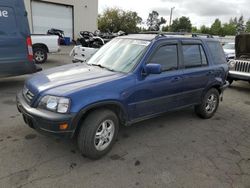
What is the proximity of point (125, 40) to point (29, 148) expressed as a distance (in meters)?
2.47

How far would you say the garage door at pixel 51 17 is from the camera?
20.6 m

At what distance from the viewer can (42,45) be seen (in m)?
11.2

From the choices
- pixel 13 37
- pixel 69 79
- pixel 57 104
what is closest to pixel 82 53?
pixel 13 37

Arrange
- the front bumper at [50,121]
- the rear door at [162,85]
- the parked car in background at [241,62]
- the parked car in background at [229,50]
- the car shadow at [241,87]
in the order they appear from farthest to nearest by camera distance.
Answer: the parked car in background at [229,50] < the car shadow at [241,87] < the parked car in background at [241,62] < the rear door at [162,85] < the front bumper at [50,121]

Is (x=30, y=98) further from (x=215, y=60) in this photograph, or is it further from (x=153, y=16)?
(x=153, y=16)

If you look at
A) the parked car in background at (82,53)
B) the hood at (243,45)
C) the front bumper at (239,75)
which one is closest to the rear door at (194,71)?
the front bumper at (239,75)

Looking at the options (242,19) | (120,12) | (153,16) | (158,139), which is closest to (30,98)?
(158,139)

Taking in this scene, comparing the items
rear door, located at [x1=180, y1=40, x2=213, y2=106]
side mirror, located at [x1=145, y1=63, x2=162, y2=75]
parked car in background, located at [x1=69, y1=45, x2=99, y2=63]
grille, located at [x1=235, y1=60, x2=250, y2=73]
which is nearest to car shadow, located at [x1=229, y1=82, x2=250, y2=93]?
grille, located at [x1=235, y1=60, x2=250, y2=73]

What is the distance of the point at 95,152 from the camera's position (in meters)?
3.26

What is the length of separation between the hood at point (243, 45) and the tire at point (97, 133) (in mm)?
7210

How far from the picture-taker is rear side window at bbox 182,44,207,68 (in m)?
4.39

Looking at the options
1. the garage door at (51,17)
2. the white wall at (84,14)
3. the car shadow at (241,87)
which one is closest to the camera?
the car shadow at (241,87)

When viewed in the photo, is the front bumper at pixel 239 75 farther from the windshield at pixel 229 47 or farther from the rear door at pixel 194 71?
the windshield at pixel 229 47

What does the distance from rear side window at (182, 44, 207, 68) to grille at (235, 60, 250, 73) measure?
12.7ft
